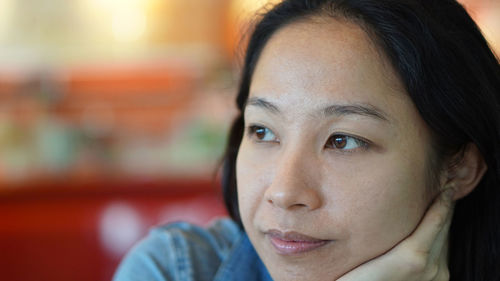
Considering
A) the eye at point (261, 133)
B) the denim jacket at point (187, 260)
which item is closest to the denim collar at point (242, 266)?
the denim jacket at point (187, 260)

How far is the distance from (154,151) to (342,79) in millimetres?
2621

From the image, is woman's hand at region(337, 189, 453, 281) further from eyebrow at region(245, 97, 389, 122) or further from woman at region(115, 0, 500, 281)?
eyebrow at region(245, 97, 389, 122)

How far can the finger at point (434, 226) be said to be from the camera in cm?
102

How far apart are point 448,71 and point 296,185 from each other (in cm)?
35

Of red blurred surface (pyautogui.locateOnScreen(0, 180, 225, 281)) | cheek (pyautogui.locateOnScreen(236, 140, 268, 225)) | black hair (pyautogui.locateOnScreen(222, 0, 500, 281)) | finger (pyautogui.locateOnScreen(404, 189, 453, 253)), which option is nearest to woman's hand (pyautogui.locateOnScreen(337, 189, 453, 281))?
finger (pyautogui.locateOnScreen(404, 189, 453, 253))

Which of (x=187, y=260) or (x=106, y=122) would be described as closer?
(x=187, y=260)

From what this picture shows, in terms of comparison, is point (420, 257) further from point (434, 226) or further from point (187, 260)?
point (187, 260)

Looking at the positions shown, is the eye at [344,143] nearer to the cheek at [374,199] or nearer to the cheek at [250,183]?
the cheek at [374,199]

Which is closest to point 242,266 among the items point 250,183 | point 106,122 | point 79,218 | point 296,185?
point 250,183

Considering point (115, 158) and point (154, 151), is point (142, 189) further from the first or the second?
point (154, 151)

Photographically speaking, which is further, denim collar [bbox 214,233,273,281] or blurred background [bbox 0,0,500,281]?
blurred background [bbox 0,0,500,281]

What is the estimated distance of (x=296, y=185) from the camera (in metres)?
0.93

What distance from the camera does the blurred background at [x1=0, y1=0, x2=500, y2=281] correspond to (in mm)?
2258

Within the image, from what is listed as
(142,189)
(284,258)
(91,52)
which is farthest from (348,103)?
(91,52)
